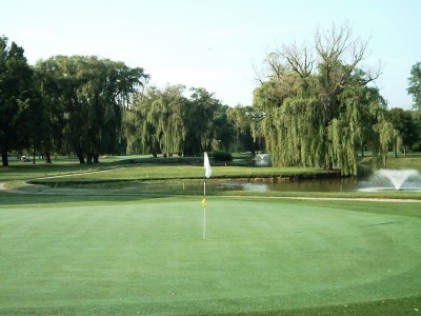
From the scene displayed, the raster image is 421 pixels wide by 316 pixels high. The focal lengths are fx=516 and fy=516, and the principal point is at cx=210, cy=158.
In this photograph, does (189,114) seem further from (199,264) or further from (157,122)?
(199,264)

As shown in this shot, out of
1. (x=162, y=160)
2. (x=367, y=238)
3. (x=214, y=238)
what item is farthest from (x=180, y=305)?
(x=162, y=160)

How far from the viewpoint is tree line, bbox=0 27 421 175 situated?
4597 centimetres

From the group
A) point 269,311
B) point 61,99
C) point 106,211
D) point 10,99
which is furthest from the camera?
point 61,99

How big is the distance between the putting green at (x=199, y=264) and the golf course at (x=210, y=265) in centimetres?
2

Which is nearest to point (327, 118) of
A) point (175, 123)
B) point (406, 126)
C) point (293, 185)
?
point (293, 185)

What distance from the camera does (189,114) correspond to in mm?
73062

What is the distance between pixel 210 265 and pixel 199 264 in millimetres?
207

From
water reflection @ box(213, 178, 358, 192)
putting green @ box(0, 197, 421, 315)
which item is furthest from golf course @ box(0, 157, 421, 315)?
water reflection @ box(213, 178, 358, 192)

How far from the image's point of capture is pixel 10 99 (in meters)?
58.2

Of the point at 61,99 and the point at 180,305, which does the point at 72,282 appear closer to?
the point at 180,305

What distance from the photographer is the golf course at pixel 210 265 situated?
24.7 ft

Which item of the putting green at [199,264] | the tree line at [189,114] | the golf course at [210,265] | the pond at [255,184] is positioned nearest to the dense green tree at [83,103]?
the tree line at [189,114]

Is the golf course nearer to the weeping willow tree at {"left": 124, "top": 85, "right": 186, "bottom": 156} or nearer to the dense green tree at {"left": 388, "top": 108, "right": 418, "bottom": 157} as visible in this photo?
the weeping willow tree at {"left": 124, "top": 85, "right": 186, "bottom": 156}

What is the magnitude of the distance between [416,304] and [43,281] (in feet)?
19.3
